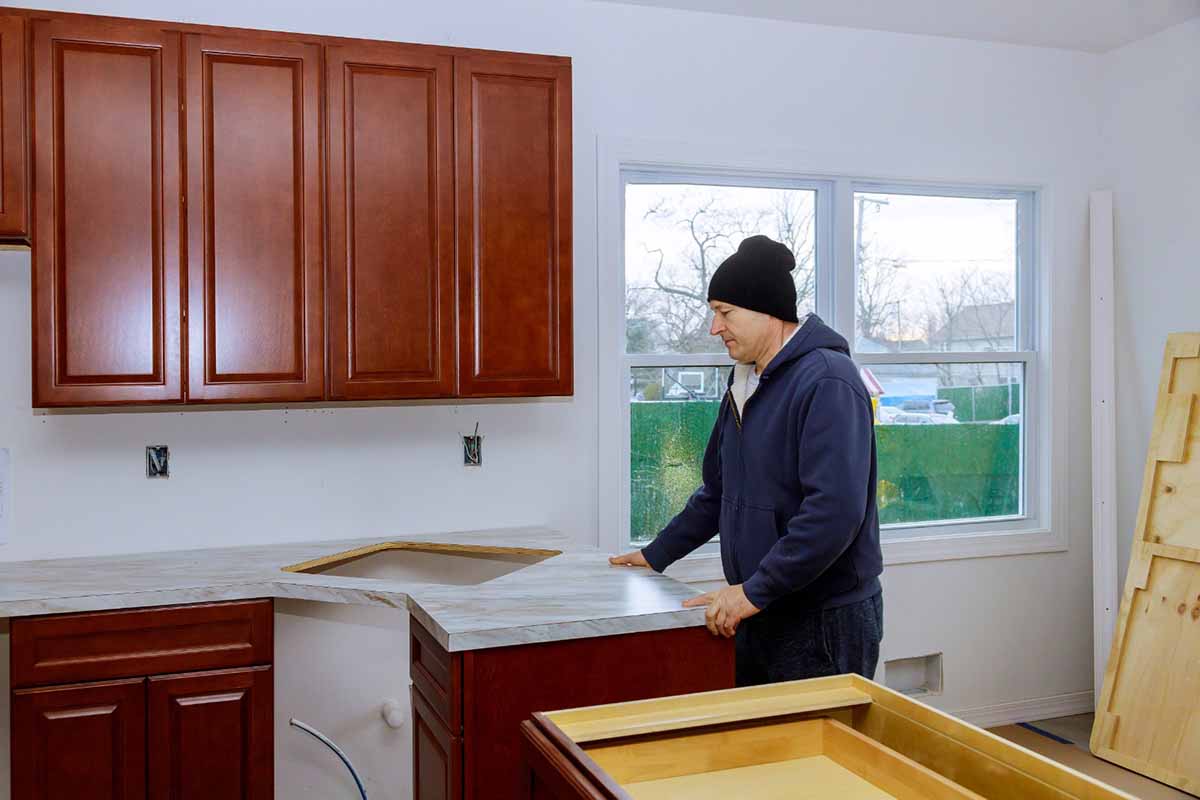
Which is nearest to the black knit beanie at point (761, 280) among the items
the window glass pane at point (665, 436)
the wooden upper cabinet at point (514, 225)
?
the wooden upper cabinet at point (514, 225)

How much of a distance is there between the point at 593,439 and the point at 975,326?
1632 millimetres

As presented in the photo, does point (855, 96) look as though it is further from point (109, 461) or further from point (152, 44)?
point (109, 461)

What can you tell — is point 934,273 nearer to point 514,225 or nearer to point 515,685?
point 514,225

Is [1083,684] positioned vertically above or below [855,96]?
below

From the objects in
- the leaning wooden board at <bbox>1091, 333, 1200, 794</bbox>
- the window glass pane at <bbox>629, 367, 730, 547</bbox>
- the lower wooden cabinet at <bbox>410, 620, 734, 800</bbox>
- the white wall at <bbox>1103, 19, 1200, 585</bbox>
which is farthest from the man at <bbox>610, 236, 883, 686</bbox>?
the white wall at <bbox>1103, 19, 1200, 585</bbox>

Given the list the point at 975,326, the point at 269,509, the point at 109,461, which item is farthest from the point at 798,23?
the point at 109,461

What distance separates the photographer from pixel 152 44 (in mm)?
2500

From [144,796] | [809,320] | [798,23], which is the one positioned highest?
[798,23]

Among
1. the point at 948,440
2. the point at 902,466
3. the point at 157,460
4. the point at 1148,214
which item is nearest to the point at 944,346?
→ the point at 948,440

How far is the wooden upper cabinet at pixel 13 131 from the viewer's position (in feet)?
7.85

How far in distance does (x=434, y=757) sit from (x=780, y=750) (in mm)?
1194

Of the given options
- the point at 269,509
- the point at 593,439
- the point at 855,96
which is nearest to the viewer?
the point at 269,509

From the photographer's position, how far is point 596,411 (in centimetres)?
328

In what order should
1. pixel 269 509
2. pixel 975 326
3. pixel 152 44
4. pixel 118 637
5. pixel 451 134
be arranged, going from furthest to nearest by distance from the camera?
pixel 975 326 < pixel 269 509 < pixel 451 134 < pixel 152 44 < pixel 118 637
